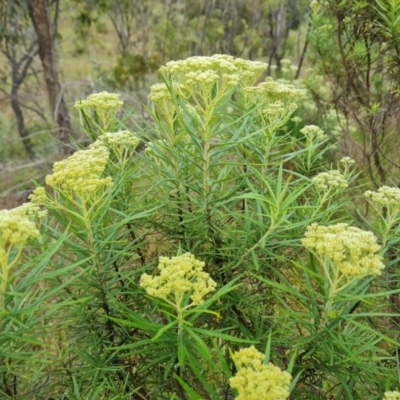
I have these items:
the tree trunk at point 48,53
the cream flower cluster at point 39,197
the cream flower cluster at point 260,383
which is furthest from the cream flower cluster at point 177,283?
the tree trunk at point 48,53

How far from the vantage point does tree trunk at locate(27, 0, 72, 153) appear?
18.4 ft

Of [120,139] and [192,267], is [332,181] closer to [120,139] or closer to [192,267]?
[192,267]

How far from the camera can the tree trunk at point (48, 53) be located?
5.61 metres

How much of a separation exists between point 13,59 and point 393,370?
8282 millimetres

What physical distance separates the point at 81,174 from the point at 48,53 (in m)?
5.53

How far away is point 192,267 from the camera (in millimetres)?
1101

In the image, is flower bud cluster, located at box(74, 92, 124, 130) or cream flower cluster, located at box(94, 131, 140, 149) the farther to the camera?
flower bud cluster, located at box(74, 92, 124, 130)

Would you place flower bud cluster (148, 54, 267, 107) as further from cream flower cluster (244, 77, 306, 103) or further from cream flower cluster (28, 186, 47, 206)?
cream flower cluster (28, 186, 47, 206)

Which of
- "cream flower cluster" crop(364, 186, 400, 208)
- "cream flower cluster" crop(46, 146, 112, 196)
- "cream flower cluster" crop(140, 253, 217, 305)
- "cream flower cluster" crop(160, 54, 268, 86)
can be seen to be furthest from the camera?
"cream flower cluster" crop(364, 186, 400, 208)

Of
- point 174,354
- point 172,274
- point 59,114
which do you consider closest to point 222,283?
point 174,354

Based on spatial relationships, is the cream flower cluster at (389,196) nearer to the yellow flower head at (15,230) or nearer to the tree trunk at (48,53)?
the yellow flower head at (15,230)

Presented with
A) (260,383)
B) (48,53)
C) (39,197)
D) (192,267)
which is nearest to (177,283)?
(192,267)

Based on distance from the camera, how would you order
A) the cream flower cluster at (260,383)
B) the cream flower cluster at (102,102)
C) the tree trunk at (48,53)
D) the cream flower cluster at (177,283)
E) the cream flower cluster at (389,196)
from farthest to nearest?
1. the tree trunk at (48,53)
2. the cream flower cluster at (102,102)
3. the cream flower cluster at (389,196)
4. the cream flower cluster at (177,283)
5. the cream flower cluster at (260,383)

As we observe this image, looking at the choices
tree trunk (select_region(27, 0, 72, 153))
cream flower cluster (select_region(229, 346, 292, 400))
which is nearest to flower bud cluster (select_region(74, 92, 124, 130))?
cream flower cluster (select_region(229, 346, 292, 400))
